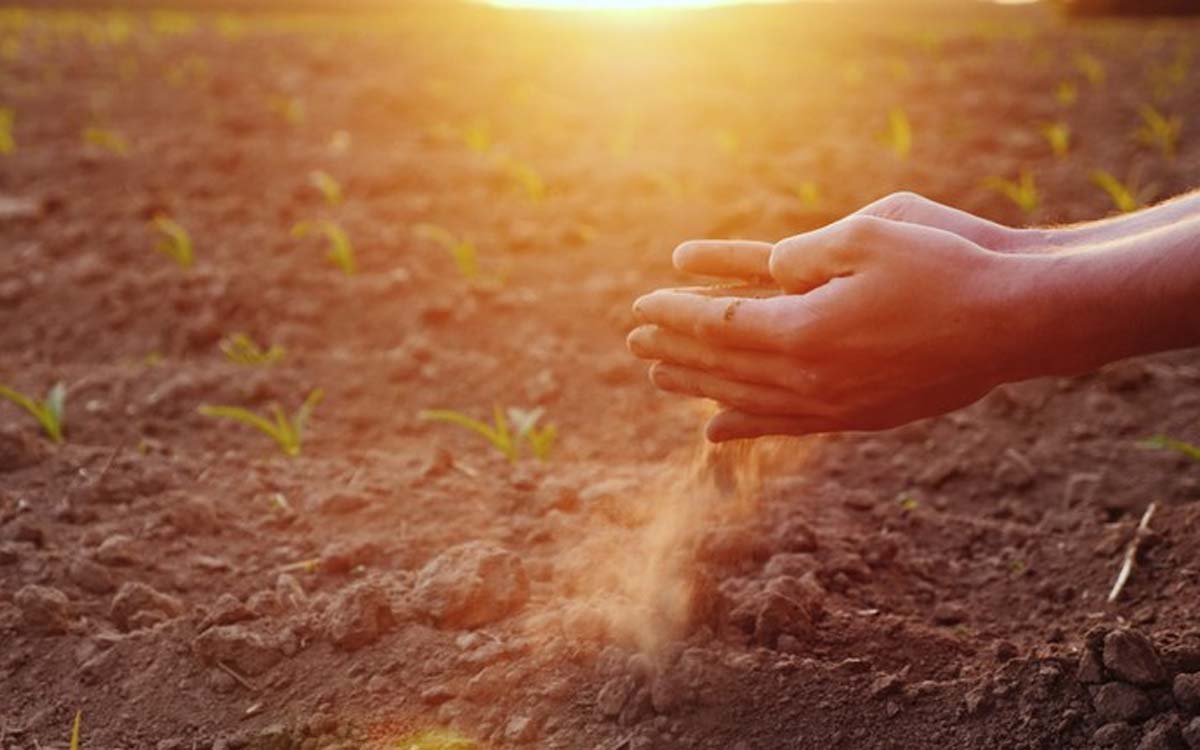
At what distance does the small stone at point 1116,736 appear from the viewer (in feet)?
6.07

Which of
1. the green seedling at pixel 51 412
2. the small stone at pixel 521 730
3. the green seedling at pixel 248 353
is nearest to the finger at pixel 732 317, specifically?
the small stone at pixel 521 730

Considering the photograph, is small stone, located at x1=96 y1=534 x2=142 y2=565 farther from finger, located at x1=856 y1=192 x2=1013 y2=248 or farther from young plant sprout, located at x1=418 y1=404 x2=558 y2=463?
finger, located at x1=856 y1=192 x2=1013 y2=248

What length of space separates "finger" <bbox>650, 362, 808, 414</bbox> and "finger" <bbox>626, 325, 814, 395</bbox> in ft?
0.04

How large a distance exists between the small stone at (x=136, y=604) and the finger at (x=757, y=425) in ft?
3.66

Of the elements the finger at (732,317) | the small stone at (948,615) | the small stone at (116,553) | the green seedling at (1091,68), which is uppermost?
the finger at (732,317)

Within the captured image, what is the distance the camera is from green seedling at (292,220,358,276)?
440 cm

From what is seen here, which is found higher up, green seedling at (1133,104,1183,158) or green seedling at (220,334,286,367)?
green seedling at (1133,104,1183,158)

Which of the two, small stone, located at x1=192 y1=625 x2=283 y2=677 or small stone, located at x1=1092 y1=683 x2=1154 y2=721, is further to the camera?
small stone, located at x1=192 y1=625 x2=283 y2=677

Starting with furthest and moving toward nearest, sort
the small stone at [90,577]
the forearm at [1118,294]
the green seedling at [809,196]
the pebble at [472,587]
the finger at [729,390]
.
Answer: the green seedling at [809,196], the small stone at [90,577], the pebble at [472,587], the finger at [729,390], the forearm at [1118,294]

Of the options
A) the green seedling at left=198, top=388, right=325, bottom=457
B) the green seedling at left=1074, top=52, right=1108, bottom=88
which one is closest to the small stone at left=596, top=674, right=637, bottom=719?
the green seedling at left=198, top=388, right=325, bottom=457

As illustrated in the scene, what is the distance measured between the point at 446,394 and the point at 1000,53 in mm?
7548

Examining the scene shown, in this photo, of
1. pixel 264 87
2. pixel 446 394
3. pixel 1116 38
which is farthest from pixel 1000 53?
pixel 446 394

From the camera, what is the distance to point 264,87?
8.08 meters

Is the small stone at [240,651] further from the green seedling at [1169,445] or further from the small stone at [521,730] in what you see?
the green seedling at [1169,445]
